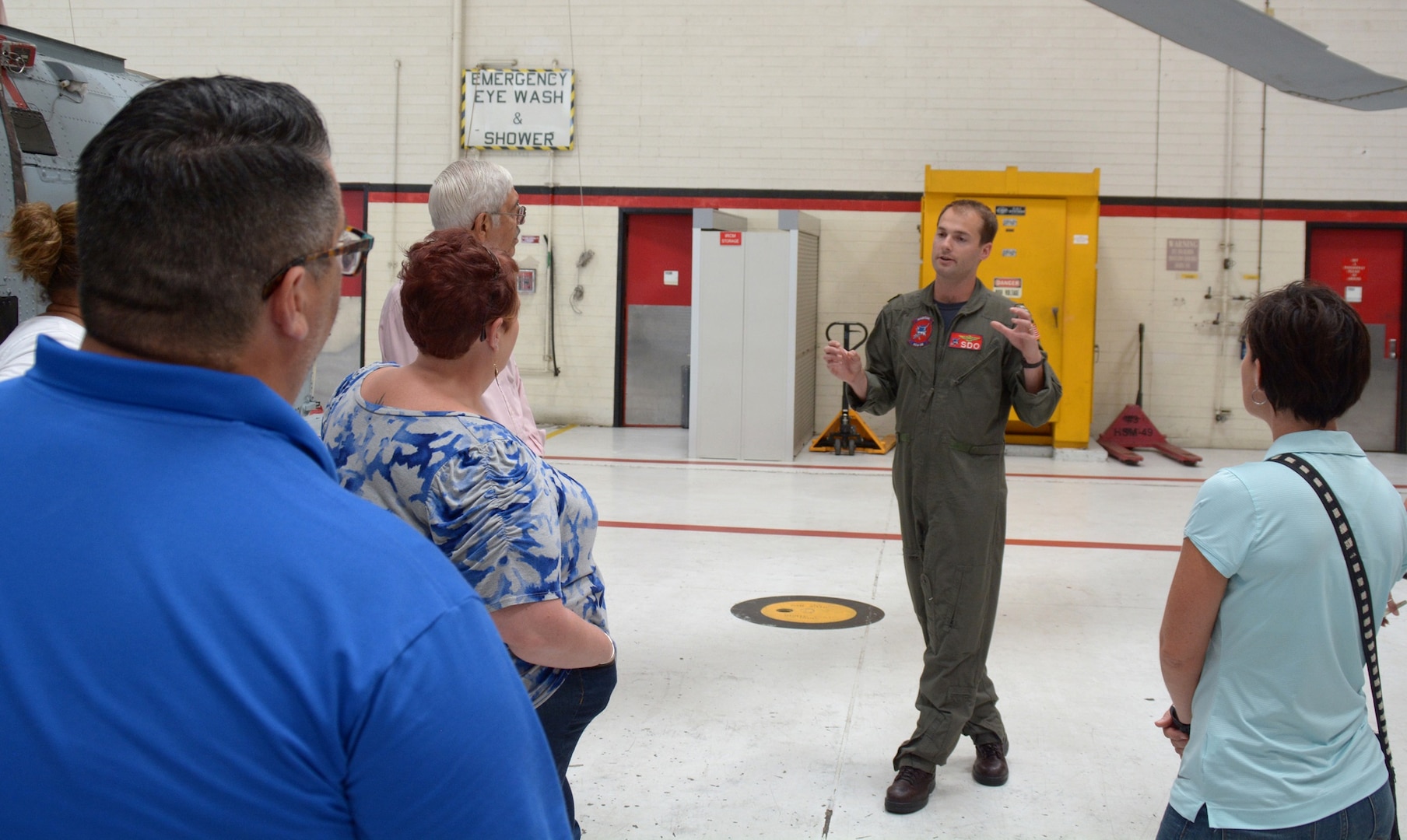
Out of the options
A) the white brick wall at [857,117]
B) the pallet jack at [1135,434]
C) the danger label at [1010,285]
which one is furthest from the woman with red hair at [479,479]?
the white brick wall at [857,117]

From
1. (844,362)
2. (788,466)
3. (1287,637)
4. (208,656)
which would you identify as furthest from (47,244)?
(788,466)

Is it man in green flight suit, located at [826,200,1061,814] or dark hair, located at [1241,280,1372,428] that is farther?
man in green flight suit, located at [826,200,1061,814]

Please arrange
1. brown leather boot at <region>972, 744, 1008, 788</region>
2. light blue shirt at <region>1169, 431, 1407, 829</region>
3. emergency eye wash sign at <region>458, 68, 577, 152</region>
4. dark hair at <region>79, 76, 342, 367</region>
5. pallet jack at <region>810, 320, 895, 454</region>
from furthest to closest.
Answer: emergency eye wash sign at <region>458, 68, 577, 152</region>, pallet jack at <region>810, 320, 895, 454</region>, brown leather boot at <region>972, 744, 1008, 788</region>, light blue shirt at <region>1169, 431, 1407, 829</region>, dark hair at <region>79, 76, 342, 367</region>

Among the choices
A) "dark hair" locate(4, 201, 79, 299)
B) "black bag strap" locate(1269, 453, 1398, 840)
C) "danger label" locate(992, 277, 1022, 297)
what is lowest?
"black bag strap" locate(1269, 453, 1398, 840)

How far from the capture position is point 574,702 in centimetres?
210

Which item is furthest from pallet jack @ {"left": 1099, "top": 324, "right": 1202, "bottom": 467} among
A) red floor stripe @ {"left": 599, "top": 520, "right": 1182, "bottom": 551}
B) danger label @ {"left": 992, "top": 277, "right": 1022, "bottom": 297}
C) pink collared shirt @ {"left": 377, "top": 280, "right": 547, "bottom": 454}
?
pink collared shirt @ {"left": 377, "top": 280, "right": 547, "bottom": 454}

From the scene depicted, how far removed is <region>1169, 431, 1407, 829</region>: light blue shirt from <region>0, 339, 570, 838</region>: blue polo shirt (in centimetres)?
Result: 134

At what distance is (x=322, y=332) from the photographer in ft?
3.22

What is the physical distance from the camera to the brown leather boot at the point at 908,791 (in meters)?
3.26

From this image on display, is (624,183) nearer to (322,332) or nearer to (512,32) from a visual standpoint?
(512,32)

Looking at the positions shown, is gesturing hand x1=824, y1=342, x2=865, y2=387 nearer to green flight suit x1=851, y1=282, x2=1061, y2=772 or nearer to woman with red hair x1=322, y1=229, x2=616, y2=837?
green flight suit x1=851, y1=282, x2=1061, y2=772

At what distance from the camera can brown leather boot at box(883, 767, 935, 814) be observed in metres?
3.26

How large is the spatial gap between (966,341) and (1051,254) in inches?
298

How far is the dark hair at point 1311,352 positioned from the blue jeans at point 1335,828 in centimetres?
61
